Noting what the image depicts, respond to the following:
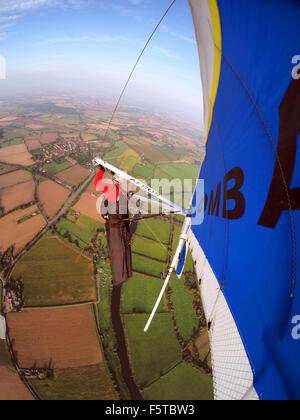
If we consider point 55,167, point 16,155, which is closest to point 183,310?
point 55,167

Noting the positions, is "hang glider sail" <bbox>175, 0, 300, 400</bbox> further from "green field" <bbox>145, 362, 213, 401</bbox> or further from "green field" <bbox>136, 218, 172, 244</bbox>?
"green field" <bbox>136, 218, 172, 244</bbox>

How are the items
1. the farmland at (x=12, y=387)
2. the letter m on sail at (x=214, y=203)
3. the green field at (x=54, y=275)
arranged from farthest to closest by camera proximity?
1. the green field at (x=54, y=275)
2. the farmland at (x=12, y=387)
3. the letter m on sail at (x=214, y=203)

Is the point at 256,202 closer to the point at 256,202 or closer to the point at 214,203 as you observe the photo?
the point at 256,202

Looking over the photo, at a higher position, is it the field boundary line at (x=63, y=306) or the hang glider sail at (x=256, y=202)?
the hang glider sail at (x=256, y=202)

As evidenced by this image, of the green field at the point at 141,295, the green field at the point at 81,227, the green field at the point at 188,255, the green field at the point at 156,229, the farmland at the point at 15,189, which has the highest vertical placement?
the farmland at the point at 15,189

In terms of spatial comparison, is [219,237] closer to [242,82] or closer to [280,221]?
[280,221]

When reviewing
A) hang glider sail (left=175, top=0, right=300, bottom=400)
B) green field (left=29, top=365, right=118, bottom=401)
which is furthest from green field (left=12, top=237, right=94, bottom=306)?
hang glider sail (left=175, top=0, right=300, bottom=400)

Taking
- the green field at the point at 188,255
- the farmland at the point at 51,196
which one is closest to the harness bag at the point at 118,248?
the green field at the point at 188,255

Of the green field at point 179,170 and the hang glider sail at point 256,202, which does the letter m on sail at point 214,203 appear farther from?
the green field at point 179,170
